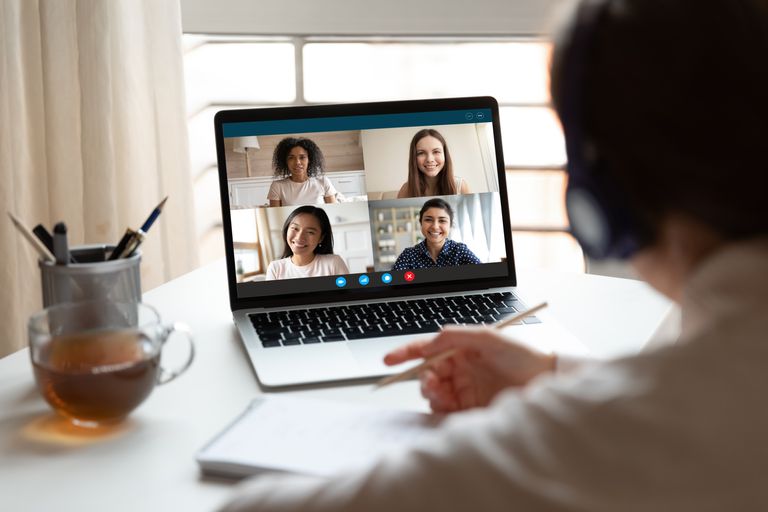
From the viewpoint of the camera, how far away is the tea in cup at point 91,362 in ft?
2.48

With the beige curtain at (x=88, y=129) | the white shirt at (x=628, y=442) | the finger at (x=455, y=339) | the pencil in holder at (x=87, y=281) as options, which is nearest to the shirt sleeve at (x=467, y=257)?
the finger at (x=455, y=339)

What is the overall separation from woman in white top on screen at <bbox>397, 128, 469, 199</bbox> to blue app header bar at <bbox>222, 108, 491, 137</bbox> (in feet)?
0.07

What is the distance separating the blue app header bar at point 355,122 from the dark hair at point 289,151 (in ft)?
0.05

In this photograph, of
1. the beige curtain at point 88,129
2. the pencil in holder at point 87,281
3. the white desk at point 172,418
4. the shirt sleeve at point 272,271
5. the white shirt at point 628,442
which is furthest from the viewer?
the beige curtain at point 88,129

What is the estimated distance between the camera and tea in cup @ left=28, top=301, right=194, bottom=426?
754 mm

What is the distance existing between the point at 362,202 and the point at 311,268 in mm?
118

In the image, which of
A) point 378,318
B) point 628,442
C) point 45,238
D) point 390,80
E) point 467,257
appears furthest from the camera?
point 390,80

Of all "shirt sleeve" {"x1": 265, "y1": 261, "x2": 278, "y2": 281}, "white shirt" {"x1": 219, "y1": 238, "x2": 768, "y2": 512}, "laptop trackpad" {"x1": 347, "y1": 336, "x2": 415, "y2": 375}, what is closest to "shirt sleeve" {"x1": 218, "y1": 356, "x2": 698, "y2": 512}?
"white shirt" {"x1": 219, "y1": 238, "x2": 768, "y2": 512}

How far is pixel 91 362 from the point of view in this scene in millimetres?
791

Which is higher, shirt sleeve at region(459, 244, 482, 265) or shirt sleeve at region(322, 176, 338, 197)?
shirt sleeve at region(322, 176, 338, 197)

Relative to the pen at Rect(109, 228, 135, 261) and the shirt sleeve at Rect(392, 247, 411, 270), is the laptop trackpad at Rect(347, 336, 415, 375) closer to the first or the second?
the shirt sleeve at Rect(392, 247, 411, 270)

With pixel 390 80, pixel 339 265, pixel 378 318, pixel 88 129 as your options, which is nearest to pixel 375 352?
pixel 378 318

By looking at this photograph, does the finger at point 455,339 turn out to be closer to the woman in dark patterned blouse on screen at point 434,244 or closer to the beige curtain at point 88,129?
the woman in dark patterned blouse on screen at point 434,244

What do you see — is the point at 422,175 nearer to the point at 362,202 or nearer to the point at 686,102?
the point at 362,202
